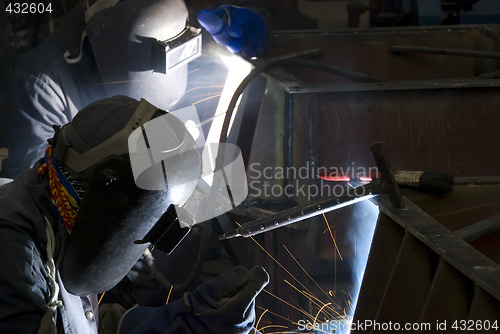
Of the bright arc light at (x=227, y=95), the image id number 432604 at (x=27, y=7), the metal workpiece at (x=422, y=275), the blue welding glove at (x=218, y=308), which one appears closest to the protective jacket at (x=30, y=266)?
the blue welding glove at (x=218, y=308)

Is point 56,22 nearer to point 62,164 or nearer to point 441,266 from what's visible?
point 62,164

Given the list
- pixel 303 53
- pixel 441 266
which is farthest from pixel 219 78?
pixel 441 266

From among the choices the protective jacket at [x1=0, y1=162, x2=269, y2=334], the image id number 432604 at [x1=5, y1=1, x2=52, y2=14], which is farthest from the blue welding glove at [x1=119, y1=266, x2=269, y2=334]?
the image id number 432604 at [x1=5, y1=1, x2=52, y2=14]

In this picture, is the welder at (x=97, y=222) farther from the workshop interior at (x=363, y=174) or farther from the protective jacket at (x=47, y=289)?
the workshop interior at (x=363, y=174)

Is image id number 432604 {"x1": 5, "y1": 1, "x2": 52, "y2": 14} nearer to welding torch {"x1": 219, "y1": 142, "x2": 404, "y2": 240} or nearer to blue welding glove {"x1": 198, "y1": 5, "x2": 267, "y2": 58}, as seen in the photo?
blue welding glove {"x1": 198, "y1": 5, "x2": 267, "y2": 58}

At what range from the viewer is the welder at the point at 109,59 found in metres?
2.84

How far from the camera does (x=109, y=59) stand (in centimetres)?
288

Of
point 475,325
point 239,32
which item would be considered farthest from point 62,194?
point 239,32

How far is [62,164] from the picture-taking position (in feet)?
4.92

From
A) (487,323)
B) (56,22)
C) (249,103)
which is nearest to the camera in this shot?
(487,323)

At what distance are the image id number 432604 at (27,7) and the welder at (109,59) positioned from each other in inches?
50.5

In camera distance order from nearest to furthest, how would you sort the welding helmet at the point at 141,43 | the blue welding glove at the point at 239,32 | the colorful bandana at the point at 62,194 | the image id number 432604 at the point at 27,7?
1. the colorful bandana at the point at 62,194
2. the welding helmet at the point at 141,43
3. the blue welding glove at the point at 239,32
4. the image id number 432604 at the point at 27,7

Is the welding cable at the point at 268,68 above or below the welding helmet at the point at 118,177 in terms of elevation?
below

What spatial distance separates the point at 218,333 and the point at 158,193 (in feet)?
1.22
